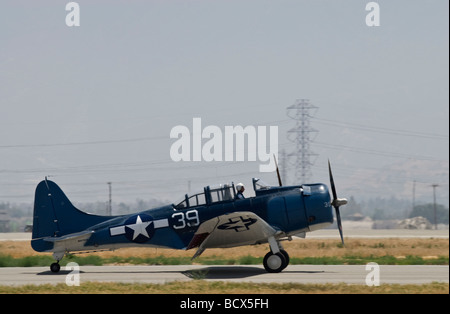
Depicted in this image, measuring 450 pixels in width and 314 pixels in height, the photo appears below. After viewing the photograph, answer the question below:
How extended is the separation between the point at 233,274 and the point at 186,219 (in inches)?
86.7

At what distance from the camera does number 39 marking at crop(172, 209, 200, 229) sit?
20891 mm

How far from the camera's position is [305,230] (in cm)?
2070

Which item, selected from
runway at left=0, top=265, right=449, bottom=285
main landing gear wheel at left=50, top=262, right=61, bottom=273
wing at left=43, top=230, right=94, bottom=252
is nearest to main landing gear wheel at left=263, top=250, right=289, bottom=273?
runway at left=0, top=265, right=449, bottom=285

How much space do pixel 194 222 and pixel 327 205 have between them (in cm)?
404

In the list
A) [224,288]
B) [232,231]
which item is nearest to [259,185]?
[232,231]

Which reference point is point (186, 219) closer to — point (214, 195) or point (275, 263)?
point (214, 195)

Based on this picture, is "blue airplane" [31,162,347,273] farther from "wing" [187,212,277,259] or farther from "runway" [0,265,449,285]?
"runway" [0,265,449,285]

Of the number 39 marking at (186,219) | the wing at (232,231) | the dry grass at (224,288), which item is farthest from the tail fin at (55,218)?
the dry grass at (224,288)

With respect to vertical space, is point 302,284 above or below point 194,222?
below

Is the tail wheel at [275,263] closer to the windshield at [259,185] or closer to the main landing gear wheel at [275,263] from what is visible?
the main landing gear wheel at [275,263]

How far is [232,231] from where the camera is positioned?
2019 centimetres

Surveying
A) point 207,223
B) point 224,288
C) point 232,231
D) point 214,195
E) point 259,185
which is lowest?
point 224,288
